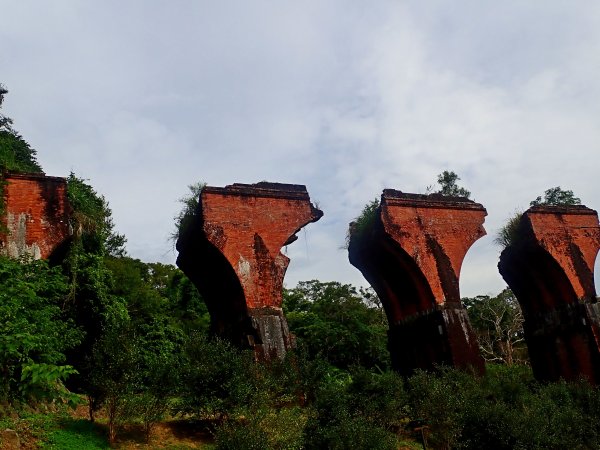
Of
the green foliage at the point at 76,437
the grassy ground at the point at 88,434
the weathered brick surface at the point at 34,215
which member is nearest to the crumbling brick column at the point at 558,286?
the grassy ground at the point at 88,434

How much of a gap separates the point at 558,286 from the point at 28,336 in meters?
13.8

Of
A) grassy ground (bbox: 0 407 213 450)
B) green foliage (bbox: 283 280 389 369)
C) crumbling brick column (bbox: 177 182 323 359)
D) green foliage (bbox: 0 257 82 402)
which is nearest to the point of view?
green foliage (bbox: 0 257 82 402)

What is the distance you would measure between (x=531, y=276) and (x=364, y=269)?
493 centimetres

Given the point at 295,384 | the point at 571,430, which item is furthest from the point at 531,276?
the point at 295,384

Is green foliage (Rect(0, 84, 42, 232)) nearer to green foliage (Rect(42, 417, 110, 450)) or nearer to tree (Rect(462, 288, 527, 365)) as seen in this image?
green foliage (Rect(42, 417, 110, 450))

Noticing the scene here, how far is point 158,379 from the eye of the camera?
9.09 metres

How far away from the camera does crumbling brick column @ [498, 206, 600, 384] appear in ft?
47.6

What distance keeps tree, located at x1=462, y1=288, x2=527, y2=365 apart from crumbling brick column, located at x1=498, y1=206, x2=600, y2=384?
1231cm

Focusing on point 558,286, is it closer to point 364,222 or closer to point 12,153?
point 364,222

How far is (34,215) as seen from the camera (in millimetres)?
10836

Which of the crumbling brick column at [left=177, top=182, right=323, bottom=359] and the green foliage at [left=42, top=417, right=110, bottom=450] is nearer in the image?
the green foliage at [left=42, top=417, right=110, bottom=450]

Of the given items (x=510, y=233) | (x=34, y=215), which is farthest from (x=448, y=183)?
(x=34, y=215)

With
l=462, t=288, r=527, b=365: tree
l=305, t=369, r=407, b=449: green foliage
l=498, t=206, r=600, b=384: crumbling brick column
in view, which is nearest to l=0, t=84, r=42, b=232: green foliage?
l=305, t=369, r=407, b=449: green foliage

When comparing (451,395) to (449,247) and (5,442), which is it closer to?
(449,247)
